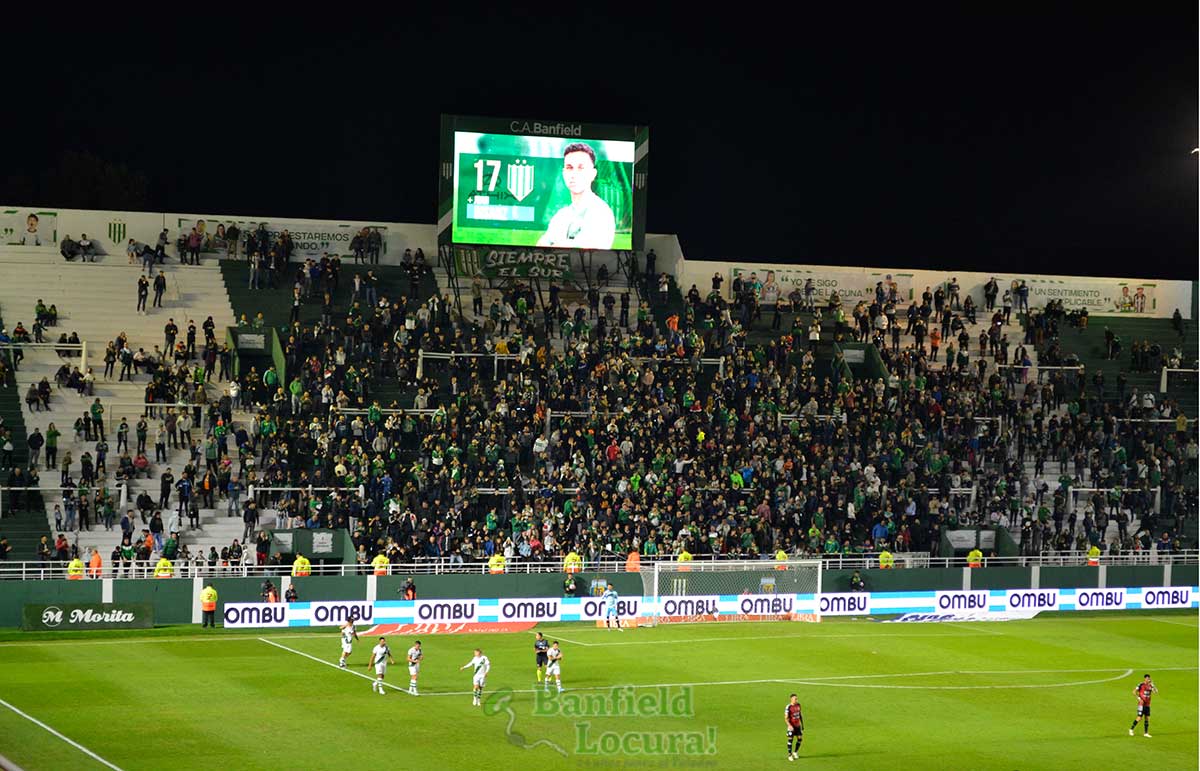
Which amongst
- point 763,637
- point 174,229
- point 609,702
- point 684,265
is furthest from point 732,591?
point 174,229

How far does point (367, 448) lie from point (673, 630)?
12.4m

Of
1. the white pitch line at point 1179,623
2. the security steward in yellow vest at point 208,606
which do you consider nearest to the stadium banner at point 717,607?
the security steward in yellow vest at point 208,606

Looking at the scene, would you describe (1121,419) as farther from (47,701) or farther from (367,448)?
(47,701)

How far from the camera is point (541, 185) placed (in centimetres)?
5941

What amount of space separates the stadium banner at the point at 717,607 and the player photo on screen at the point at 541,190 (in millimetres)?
16861

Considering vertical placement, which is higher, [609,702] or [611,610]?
[611,610]

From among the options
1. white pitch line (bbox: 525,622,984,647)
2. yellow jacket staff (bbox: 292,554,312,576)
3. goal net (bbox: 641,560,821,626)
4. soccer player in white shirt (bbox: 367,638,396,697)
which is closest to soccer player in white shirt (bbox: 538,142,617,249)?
goal net (bbox: 641,560,821,626)

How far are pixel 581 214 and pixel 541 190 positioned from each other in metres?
1.74

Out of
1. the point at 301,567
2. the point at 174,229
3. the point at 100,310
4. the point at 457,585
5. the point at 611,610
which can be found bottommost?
the point at 611,610

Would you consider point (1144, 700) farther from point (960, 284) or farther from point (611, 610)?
point (960, 284)

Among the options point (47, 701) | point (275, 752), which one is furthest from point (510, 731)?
point (47, 701)

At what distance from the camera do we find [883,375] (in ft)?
201

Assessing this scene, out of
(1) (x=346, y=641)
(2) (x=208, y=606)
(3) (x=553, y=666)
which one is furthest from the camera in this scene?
(2) (x=208, y=606)

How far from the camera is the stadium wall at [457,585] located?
42.9 m
